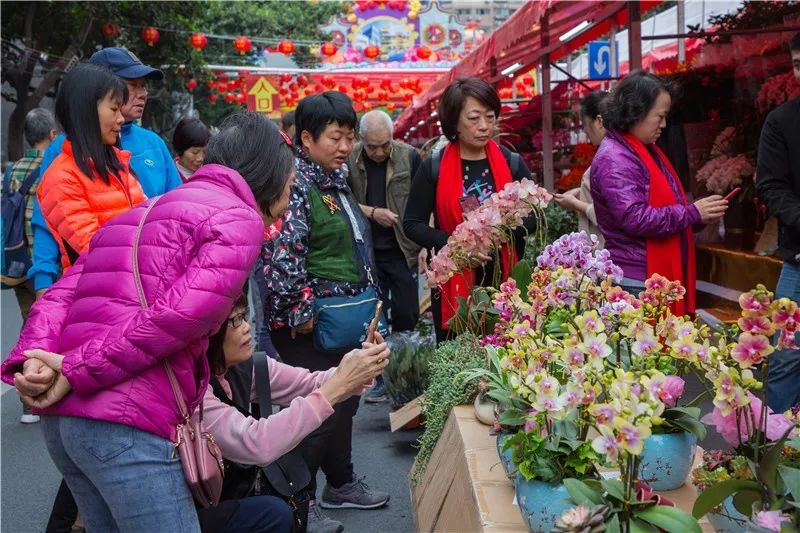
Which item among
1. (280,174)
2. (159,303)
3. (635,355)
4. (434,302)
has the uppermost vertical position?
(280,174)

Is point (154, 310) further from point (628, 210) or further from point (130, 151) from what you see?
point (628, 210)

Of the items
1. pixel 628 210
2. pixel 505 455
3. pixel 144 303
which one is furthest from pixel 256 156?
pixel 628 210

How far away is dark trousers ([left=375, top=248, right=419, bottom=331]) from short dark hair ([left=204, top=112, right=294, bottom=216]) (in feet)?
10.9

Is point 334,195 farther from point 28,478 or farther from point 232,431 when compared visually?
point 28,478

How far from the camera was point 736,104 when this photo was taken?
6844mm

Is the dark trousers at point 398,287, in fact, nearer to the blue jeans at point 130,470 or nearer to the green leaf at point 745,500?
the blue jeans at point 130,470

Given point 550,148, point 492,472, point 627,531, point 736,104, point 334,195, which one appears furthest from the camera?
point 550,148

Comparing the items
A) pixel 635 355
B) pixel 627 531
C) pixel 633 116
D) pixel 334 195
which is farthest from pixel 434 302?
pixel 627 531

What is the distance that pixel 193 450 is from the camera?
2330 mm

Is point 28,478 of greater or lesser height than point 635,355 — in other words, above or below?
below

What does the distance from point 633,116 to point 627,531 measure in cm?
282

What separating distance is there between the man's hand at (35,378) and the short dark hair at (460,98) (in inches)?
113

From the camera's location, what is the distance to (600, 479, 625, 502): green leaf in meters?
1.83

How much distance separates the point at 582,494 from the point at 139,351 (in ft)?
3.47
